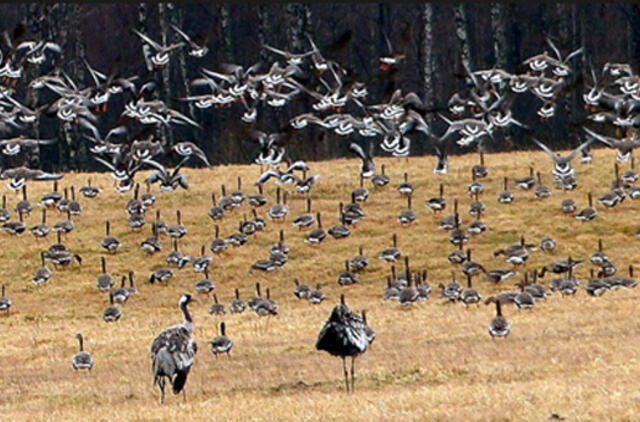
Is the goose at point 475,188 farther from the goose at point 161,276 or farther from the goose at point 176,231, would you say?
the goose at point 161,276

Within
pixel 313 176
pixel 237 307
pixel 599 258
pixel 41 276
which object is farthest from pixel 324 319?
pixel 313 176

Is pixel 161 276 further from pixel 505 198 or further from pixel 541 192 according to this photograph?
pixel 541 192

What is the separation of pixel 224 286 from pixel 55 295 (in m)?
4.75

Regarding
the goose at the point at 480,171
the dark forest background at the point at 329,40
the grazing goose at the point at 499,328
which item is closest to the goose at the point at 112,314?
the grazing goose at the point at 499,328

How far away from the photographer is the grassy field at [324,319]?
20922 mm

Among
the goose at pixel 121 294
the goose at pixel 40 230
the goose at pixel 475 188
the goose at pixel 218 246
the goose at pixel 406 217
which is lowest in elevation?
the goose at pixel 121 294

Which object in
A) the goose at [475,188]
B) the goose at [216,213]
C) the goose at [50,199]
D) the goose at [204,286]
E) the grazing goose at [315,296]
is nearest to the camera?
the grazing goose at [315,296]

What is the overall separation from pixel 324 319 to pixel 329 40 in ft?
177

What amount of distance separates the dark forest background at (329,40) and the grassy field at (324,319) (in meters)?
17.6

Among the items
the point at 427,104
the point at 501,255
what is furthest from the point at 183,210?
the point at 427,104

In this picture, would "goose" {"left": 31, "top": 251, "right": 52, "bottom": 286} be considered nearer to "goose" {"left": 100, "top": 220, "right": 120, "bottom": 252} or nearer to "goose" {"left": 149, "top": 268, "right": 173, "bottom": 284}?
"goose" {"left": 100, "top": 220, "right": 120, "bottom": 252}

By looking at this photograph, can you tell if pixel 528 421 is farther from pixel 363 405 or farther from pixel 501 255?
pixel 501 255

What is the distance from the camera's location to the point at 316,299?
39.6m

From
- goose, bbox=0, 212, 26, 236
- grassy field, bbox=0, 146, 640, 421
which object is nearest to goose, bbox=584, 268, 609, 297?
grassy field, bbox=0, 146, 640, 421
